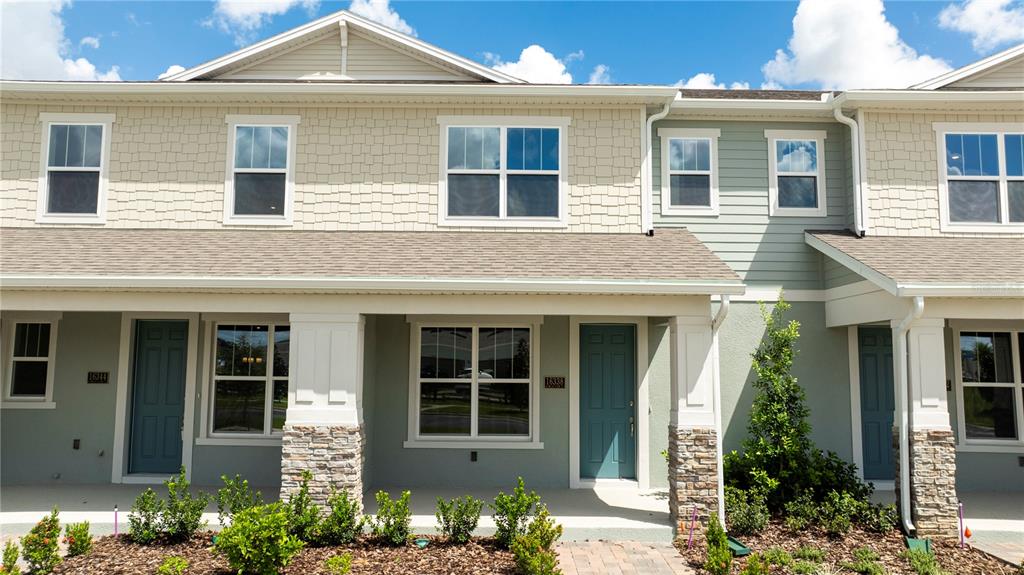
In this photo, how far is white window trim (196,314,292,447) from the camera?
9.23 meters

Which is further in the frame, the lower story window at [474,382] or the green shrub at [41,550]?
the lower story window at [474,382]

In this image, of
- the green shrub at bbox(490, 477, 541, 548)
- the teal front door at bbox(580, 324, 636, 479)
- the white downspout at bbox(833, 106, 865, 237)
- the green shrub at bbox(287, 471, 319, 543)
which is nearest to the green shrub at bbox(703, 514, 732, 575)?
the green shrub at bbox(490, 477, 541, 548)

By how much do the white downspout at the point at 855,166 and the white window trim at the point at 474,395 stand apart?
4910 millimetres

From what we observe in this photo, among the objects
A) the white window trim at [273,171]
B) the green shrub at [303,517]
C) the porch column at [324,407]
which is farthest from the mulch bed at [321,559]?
the white window trim at [273,171]

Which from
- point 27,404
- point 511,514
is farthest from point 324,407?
point 27,404

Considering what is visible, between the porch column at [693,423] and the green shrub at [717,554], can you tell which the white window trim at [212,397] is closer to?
the porch column at [693,423]

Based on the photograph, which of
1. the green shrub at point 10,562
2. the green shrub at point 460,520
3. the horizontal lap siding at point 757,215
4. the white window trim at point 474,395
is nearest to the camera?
the green shrub at point 10,562

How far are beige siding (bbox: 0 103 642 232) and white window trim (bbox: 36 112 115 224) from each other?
0.29 feet

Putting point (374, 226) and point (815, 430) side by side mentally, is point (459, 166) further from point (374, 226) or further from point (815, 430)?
point (815, 430)

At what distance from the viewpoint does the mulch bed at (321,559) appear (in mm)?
6004

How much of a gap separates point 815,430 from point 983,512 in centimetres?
215

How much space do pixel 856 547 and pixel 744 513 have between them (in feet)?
3.83

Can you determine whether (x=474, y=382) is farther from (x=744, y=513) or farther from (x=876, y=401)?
(x=876, y=401)

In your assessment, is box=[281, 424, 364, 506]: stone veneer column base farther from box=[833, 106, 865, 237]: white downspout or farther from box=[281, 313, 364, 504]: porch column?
box=[833, 106, 865, 237]: white downspout
